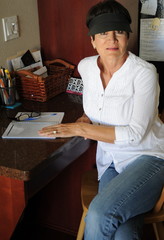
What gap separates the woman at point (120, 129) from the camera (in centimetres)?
118

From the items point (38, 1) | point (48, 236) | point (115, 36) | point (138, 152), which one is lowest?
point (48, 236)

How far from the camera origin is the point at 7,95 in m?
1.56

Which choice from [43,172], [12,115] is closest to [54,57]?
[12,115]

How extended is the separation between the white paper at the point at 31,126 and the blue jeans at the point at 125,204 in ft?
1.10

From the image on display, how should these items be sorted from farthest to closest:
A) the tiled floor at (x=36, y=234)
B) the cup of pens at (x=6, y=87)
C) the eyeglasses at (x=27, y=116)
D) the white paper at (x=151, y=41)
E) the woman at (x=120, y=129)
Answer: the tiled floor at (x=36, y=234) < the white paper at (x=151, y=41) < the cup of pens at (x=6, y=87) < the eyeglasses at (x=27, y=116) < the woman at (x=120, y=129)

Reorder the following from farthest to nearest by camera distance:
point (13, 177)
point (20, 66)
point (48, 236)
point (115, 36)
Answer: point (48, 236)
point (20, 66)
point (115, 36)
point (13, 177)

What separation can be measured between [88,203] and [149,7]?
3.21 ft

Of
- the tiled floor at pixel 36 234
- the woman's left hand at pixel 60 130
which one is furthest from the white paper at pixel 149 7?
the tiled floor at pixel 36 234

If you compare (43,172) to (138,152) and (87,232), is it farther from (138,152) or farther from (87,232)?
(138,152)

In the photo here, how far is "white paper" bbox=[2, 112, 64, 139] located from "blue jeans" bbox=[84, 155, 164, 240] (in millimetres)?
336

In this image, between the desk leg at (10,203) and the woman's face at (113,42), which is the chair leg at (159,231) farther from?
the woman's face at (113,42)

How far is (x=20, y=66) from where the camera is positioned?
1740 millimetres

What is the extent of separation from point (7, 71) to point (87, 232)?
0.82 m

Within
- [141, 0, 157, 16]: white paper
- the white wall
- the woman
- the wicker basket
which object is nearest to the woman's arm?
the woman
